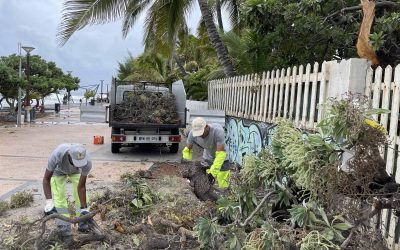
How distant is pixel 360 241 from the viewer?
8.01ft

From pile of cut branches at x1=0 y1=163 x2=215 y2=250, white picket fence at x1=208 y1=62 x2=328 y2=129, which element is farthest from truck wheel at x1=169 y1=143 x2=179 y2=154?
pile of cut branches at x1=0 y1=163 x2=215 y2=250

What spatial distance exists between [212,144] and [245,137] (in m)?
2.78

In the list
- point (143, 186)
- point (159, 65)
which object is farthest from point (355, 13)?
point (159, 65)

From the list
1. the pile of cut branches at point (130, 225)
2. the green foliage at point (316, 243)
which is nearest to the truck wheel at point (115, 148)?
the pile of cut branches at point (130, 225)

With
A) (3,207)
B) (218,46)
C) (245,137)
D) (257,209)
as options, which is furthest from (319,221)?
(218,46)

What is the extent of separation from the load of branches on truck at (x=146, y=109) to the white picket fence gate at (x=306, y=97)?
159 cm

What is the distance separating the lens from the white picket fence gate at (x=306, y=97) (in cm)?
400

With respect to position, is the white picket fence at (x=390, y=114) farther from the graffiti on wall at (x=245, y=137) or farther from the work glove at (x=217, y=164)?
the graffiti on wall at (x=245, y=137)

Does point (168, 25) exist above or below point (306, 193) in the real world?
above

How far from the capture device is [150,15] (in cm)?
1401

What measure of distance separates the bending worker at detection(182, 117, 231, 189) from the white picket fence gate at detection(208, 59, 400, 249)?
1.14 metres

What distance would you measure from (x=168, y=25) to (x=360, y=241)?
11.6 m

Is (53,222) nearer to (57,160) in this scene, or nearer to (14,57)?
(57,160)

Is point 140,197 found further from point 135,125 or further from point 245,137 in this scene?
point 135,125
